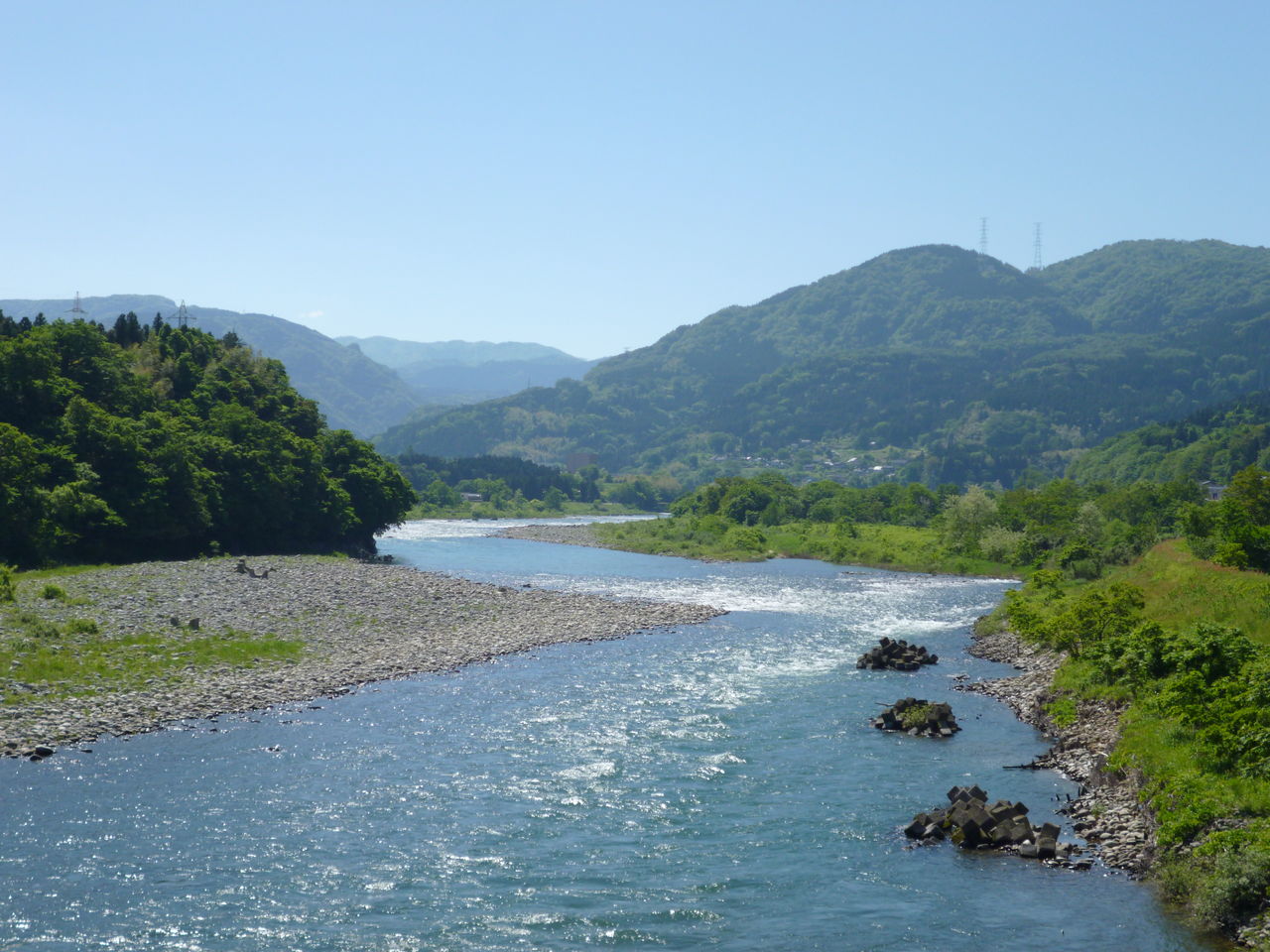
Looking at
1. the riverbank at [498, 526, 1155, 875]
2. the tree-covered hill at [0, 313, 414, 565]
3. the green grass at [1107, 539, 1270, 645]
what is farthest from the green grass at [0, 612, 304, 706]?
the green grass at [1107, 539, 1270, 645]

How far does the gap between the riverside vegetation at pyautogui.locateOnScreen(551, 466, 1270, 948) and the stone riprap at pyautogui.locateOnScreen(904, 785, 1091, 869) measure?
97.4 inches

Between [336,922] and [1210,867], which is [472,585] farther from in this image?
[1210,867]

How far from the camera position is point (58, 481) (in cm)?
6912

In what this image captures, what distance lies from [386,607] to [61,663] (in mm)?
23281

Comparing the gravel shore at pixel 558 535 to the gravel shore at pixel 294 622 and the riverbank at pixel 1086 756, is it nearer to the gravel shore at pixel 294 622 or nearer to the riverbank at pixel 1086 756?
the gravel shore at pixel 294 622

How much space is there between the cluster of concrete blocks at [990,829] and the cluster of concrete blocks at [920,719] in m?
9.64

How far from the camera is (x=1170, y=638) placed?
35969 mm

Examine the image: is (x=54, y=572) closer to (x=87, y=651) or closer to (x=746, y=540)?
(x=87, y=651)

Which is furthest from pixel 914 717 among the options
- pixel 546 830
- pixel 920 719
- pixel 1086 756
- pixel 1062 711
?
pixel 546 830

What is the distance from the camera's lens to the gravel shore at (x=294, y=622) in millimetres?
36094

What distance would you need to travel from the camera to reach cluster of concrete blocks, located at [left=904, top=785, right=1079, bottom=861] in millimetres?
25609

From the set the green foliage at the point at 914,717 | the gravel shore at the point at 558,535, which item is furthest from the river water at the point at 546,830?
the gravel shore at the point at 558,535

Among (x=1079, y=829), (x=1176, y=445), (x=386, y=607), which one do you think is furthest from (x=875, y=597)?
(x=1176, y=445)

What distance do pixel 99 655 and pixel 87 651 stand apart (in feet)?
2.32
